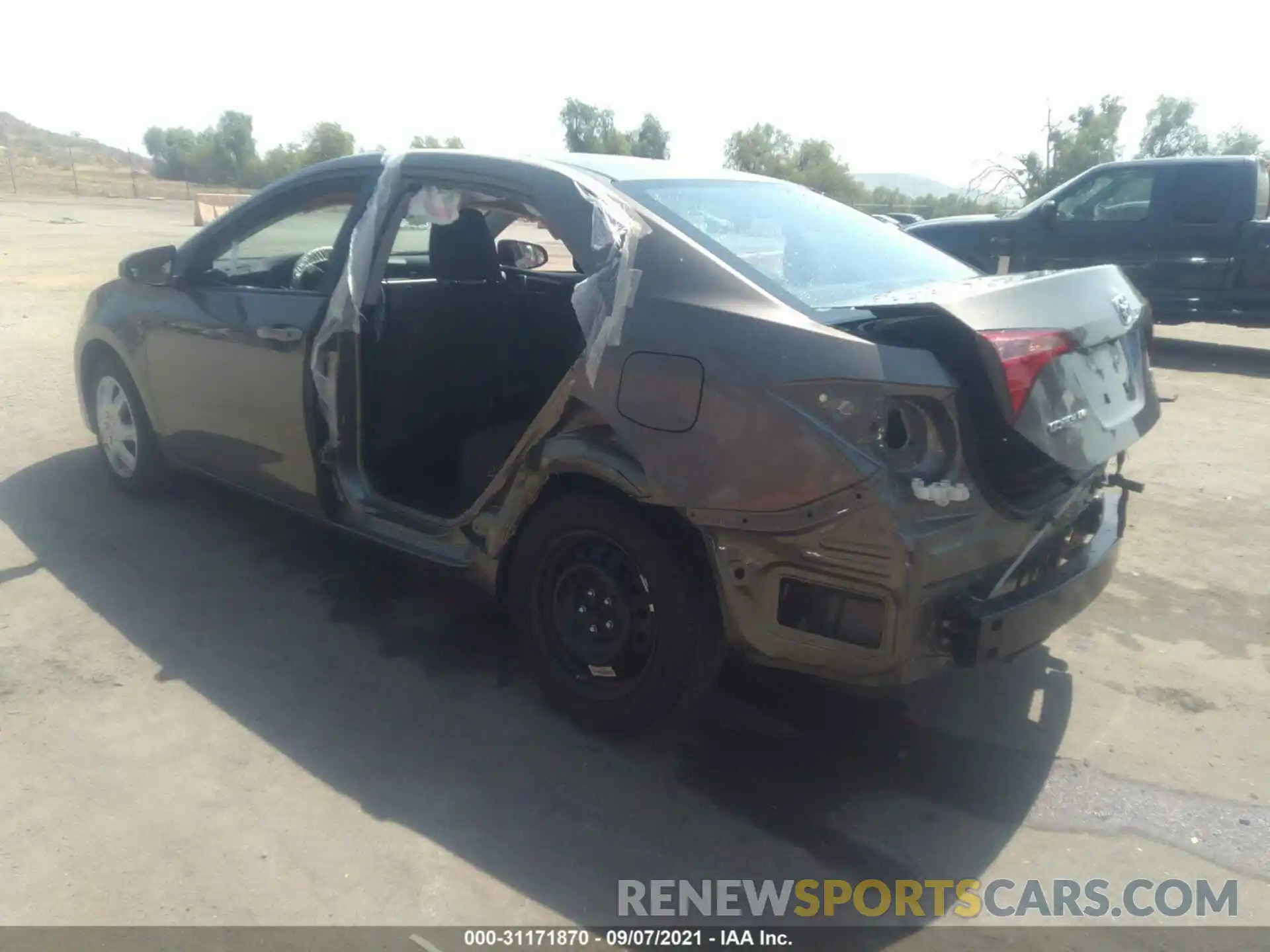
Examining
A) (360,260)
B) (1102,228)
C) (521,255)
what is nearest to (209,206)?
(1102,228)

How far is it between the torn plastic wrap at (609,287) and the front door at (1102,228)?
852 cm

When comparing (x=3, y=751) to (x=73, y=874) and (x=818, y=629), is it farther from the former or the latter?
(x=818, y=629)

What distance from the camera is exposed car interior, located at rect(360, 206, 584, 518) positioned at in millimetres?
4086

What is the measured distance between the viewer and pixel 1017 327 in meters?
2.70

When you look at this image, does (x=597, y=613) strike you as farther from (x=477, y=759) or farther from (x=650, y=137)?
(x=650, y=137)

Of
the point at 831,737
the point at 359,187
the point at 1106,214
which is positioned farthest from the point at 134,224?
the point at 831,737

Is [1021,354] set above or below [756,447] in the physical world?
above

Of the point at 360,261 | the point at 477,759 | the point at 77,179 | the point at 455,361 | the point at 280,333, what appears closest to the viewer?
the point at 477,759

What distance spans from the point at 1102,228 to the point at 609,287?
9.07 meters

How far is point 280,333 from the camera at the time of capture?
13.3ft

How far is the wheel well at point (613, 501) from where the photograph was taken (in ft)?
9.68

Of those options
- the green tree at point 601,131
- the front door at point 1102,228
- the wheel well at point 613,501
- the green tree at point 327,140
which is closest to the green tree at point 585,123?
the green tree at point 601,131

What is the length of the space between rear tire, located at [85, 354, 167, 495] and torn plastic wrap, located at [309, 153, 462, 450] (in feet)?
5.34

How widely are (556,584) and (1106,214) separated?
30.4 ft
